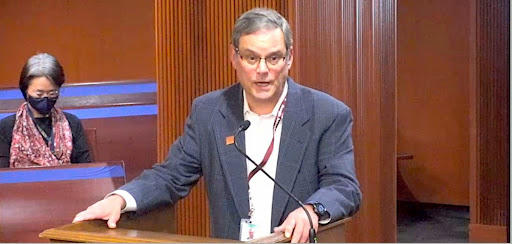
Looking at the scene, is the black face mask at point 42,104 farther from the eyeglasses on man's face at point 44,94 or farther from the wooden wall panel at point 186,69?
the wooden wall panel at point 186,69

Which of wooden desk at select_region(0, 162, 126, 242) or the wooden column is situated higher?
the wooden column

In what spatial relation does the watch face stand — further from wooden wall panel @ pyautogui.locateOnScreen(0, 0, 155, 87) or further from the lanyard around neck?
wooden wall panel @ pyautogui.locateOnScreen(0, 0, 155, 87)

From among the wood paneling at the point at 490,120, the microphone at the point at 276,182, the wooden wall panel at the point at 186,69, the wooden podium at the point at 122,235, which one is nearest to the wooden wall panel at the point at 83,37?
the wood paneling at the point at 490,120

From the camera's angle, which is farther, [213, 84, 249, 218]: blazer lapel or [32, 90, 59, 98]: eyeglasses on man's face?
[32, 90, 59, 98]: eyeglasses on man's face

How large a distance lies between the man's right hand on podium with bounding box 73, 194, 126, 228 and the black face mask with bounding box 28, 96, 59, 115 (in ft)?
5.04

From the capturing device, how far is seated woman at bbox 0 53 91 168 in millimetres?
3475

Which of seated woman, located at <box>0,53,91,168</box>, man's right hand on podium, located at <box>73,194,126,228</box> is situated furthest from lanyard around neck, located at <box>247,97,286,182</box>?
seated woman, located at <box>0,53,91,168</box>

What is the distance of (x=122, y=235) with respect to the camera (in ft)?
6.14

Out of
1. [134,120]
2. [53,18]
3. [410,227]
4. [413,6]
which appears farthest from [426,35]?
[134,120]

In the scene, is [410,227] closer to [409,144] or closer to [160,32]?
[409,144]

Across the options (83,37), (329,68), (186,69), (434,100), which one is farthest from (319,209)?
(83,37)

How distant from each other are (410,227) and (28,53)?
462 cm

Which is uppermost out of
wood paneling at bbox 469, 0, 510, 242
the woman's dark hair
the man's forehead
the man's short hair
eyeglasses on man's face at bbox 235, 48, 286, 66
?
the man's short hair

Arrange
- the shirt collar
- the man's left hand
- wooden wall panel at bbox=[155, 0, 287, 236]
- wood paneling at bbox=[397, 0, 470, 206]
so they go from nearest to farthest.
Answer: the man's left hand < the shirt collar < wooden wall panel at bbox=[155, 0, 287, 236] < wood paneling at bbox=[397, 0, 470, 206]
